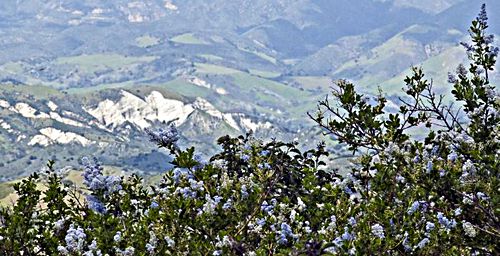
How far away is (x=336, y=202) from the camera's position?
1166 cm

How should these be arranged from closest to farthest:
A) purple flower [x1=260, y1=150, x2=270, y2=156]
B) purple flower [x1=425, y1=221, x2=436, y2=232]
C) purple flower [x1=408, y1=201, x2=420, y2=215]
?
purple flower [x1=425, y1=221, x2=436, y2=232], purple flower [x1=408, y1=201, x2=420, y2=215], purple flower [x1=260, y1=150, x2=270, y2=156]

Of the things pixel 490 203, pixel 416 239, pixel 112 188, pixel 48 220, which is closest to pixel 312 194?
pixel 416 239

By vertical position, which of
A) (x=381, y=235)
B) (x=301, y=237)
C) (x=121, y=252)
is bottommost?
(x=121, y=252)

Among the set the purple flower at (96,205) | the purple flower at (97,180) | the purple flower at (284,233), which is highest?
the purple flower at (284,233)

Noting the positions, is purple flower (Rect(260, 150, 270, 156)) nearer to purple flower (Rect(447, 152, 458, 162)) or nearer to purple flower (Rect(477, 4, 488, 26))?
purple flower (Rect(447, 152, 458, 162))

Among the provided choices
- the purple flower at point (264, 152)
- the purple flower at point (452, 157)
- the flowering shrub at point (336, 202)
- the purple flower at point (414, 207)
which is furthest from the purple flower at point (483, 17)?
the purple flower at point (264, 152)

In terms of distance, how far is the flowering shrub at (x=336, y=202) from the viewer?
9.88 meters

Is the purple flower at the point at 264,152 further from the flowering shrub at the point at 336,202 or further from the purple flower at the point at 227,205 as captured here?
the purple flower at the point at 227,205

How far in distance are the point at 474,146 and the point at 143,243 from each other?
19.0ft

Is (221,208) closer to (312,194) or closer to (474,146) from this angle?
(312,194)

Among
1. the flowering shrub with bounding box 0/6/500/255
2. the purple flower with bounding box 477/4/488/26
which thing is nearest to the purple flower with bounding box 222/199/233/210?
the flowering shrub with bounding box 0/6/500/255

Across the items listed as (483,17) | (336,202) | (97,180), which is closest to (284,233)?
(336,202)

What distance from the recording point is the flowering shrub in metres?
9.88

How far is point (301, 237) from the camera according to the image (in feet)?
32.4
